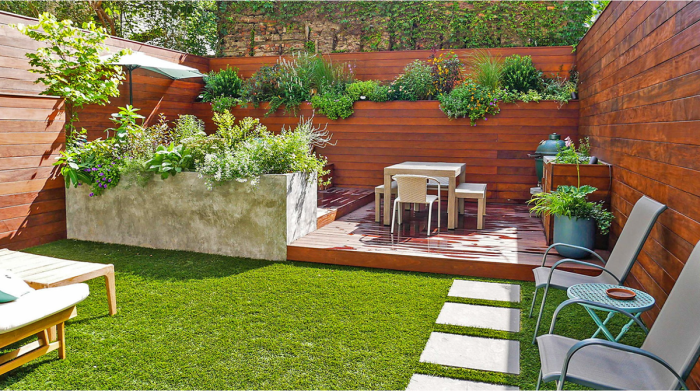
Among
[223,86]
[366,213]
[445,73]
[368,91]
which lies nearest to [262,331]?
[366,213]

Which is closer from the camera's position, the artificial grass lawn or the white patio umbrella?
the artificial grass lawn

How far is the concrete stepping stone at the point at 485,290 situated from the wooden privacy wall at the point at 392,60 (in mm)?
5480

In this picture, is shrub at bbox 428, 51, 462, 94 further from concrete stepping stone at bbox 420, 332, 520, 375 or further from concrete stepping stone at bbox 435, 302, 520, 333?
concrete stepping stone at bbox 420, 332, 520, 375

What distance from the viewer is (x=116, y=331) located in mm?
3240

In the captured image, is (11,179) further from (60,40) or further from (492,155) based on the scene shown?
(492,155)

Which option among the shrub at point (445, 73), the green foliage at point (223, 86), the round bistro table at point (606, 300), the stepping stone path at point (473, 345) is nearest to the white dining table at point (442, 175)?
the stepping stone path at point (473, 345)

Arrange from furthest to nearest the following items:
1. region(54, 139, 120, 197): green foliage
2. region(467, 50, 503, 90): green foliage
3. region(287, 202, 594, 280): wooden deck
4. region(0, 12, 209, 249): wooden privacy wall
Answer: region(467, 50, 503, 90): green foliage → region(54, 139, 120, 197): green foliage → region(0, 12, 209, 249): wooden privacy wall → region(287, 202, 594, 280): wooden deck

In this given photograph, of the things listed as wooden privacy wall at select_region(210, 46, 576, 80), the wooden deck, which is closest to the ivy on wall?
wooden privacy wall at select_region(210, 46, 576, 80)

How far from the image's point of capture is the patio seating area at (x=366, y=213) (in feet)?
8.73

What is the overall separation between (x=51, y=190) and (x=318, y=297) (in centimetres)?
394

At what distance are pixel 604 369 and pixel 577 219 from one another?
2594 mm

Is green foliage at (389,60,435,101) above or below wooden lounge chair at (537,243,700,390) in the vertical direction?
Result: above

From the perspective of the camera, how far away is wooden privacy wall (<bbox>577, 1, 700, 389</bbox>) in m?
2.66

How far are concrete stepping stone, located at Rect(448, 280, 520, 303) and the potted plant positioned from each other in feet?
2.30
